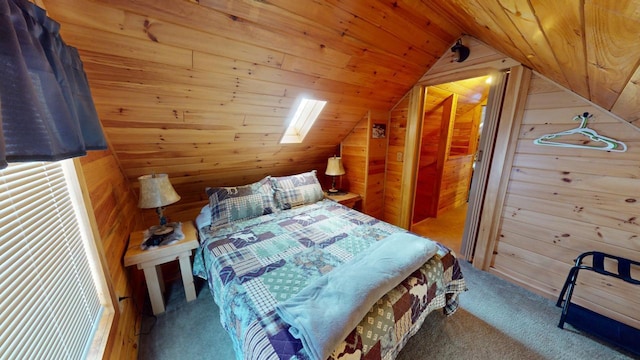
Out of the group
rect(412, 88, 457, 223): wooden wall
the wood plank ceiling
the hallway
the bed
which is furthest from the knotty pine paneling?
the hallway

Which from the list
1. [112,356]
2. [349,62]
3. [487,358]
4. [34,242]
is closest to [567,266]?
[487,358]

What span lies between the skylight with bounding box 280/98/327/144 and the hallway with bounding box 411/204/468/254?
82.6 inches

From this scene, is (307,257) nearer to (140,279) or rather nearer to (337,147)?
(140,279)

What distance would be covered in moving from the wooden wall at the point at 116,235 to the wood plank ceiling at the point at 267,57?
0.24 m

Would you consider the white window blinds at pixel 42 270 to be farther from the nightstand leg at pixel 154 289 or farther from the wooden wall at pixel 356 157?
the wooden wall at pixel 356 157

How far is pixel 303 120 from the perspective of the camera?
8.27ft

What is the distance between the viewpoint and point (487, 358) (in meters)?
1.39

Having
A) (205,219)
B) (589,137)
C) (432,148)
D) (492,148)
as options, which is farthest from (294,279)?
(432,148)

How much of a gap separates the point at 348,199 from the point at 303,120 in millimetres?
1141

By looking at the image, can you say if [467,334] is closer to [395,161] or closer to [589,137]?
[589,137]

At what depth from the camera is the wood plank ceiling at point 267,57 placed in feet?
2.93

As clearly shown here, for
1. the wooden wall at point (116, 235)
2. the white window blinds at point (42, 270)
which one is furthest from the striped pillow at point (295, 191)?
the white window blinds at point (42, 270)

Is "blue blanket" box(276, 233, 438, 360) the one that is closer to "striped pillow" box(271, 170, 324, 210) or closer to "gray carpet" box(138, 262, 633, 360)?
"gray carpet" box(138, 262, 633, 360)

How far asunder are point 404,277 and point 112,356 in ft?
4.95
